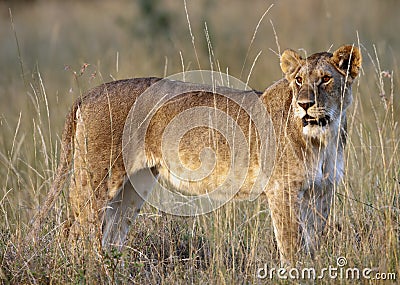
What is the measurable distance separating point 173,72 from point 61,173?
4.99 m

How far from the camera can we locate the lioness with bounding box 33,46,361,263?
4441 millimetres

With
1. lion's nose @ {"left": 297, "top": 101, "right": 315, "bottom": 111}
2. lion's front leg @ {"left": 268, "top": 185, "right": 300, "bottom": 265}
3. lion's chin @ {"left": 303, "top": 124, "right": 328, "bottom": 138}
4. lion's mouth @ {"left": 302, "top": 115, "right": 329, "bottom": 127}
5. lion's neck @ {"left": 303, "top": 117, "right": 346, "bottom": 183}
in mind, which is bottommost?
lion's front leg @ {"left": 268, "top": 185, "right": 300, "bottom": 265}

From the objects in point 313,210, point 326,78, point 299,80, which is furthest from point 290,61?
point 313,210

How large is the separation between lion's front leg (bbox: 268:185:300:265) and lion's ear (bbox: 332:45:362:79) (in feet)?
2.73

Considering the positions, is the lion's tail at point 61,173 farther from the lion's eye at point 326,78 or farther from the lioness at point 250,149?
the lion's eye at point 326,78

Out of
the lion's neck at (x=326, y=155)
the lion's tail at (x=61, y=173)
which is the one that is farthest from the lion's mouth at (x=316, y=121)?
the lion's tail at (x=61, y=173)

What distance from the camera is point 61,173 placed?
16.1ft

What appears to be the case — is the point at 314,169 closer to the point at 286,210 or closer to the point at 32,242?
the point at 286,210

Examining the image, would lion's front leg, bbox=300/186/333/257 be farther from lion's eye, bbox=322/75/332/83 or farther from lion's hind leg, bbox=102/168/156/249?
lion's hind leg, bbox=102/168/156/249

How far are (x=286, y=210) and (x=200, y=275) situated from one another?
2.29 feet

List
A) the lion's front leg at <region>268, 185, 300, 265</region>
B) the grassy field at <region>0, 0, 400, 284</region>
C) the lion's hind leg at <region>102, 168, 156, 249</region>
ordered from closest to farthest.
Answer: the grassy field at <region>0, 0, 400, 284</region>, the lion's front leg at <region>268, 185, 300, 265</region>, the lion's hind leg at <region>102, 168, 156, 249</region>

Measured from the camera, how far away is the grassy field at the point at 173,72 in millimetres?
4234

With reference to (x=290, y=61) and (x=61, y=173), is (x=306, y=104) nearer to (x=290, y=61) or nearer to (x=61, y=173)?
(x=290, y=61)

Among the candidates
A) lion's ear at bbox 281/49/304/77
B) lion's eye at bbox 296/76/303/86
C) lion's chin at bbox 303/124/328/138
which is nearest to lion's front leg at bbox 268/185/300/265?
lion's chin at bbox 303/124/328/138
